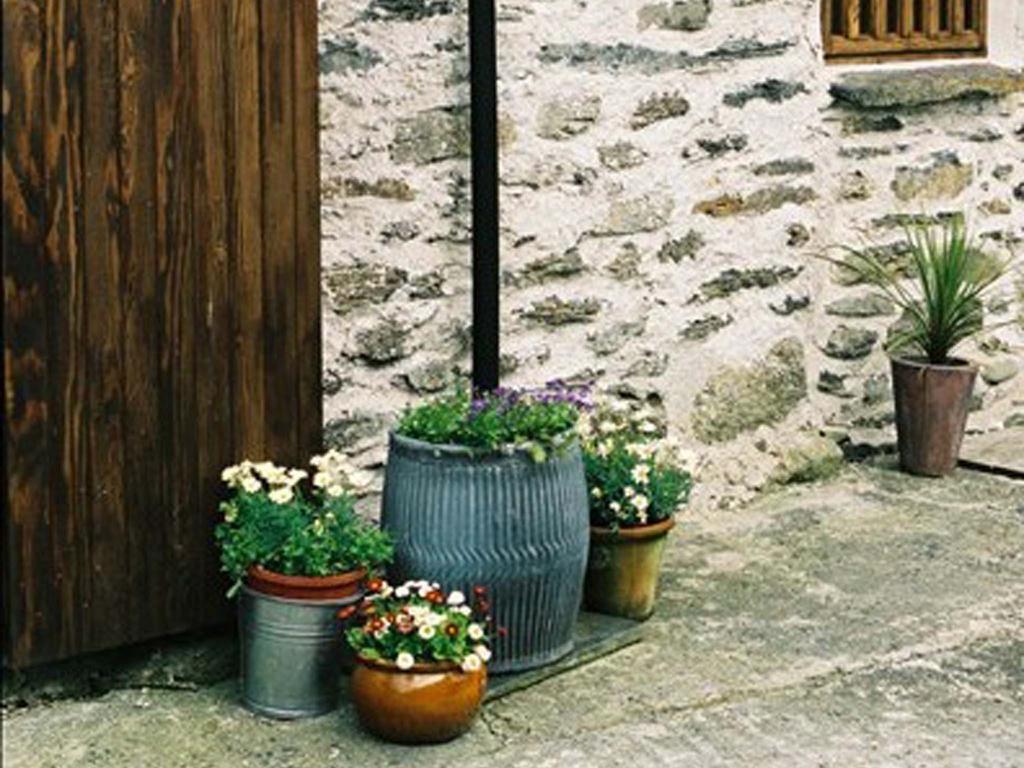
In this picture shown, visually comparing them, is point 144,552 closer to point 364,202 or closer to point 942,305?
point 364,202

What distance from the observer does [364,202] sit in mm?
5859

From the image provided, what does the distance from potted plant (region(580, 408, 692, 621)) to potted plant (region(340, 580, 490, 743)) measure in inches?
34.0

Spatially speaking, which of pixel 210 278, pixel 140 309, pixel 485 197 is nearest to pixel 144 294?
pixel 140 309

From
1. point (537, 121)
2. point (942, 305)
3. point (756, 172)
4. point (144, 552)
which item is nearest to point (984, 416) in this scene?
point (942, 305)

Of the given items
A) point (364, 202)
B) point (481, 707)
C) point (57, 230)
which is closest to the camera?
point (57, 230)

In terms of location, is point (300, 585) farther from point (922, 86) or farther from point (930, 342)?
point (922, 86)

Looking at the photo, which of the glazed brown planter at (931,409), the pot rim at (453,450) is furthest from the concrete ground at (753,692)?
the glazed brown planter at (931,409)

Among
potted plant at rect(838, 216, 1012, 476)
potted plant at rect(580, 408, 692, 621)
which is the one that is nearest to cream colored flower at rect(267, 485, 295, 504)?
potted plant at rect(580, 408, 692, 621)

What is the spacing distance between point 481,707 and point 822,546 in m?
1.79

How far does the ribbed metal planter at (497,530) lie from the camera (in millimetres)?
5191

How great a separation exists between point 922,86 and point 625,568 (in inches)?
101

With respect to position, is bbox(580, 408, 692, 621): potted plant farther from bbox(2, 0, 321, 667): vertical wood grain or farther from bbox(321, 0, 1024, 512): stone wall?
bbox(2, 0, 321, 667): vertical wood grain

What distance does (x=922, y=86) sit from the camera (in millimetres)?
7547

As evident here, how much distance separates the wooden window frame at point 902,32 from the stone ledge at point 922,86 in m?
0.10
